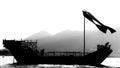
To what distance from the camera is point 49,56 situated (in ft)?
235

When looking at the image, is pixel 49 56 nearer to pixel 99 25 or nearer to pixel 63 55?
pixel 63 55

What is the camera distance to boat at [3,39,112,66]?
7050 cm

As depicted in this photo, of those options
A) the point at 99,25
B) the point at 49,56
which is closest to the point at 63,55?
the point at 49,56

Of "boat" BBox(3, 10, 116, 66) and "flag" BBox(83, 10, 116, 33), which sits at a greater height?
"flag" BBox(83, 10, 116, 33)

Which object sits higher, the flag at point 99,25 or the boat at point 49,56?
the flag at point 99,25

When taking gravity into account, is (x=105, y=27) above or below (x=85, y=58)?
above

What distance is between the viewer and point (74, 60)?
70.9 meters

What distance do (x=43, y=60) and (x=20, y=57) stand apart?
6676mm

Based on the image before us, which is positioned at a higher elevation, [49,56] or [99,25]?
[99,25]

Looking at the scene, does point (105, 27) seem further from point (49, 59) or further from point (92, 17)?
point (49, 59)

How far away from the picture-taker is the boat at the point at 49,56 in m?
70.5

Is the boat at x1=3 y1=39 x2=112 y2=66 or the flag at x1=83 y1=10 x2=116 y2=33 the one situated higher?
the flag at x1=83 y1=10 x2=116 y2=33

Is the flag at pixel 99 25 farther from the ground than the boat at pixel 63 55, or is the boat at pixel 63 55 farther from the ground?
the flag at pixel 99 25

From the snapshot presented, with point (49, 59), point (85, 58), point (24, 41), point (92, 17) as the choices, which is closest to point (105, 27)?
point (92, 17)
